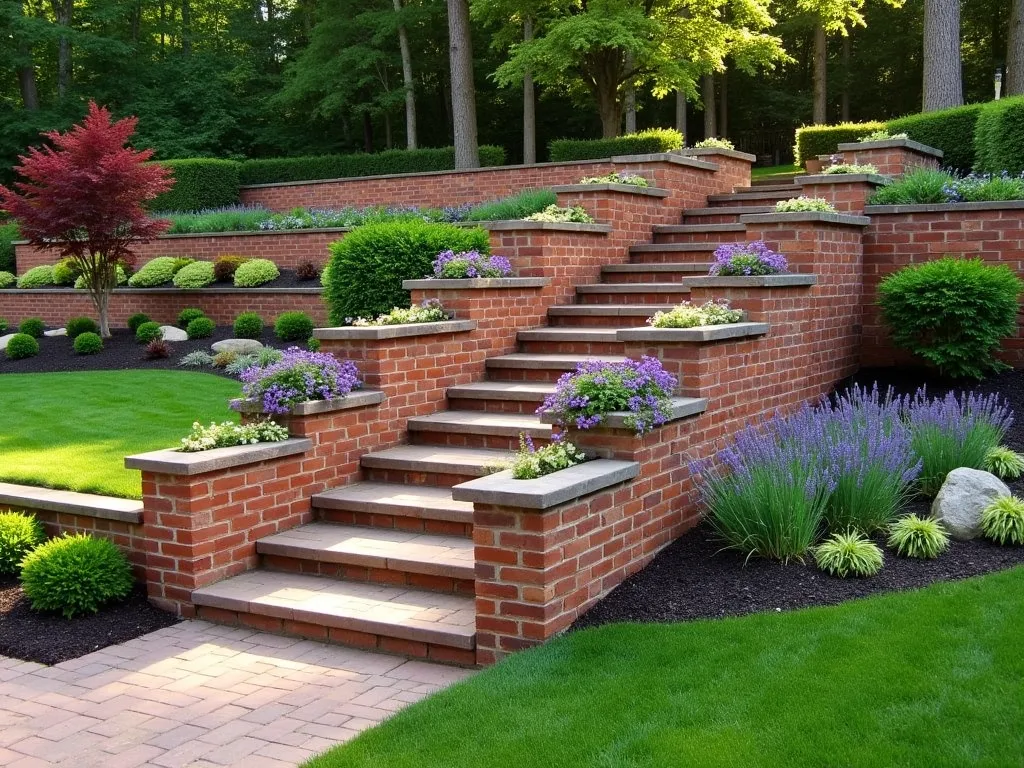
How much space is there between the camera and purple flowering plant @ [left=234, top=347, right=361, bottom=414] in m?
6.01

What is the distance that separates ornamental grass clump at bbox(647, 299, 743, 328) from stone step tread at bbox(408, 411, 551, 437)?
39.7 inches

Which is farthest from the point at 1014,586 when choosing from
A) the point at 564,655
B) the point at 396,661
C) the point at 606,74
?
the point at 606,74

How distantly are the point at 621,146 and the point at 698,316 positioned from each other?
1006 centimetres

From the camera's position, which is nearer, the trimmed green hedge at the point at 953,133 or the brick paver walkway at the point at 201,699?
the brick paver walkway at the point at 201,699

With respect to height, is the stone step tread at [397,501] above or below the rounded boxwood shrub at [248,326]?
below

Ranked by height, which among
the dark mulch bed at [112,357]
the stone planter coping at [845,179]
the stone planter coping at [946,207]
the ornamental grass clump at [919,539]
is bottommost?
the ornamental grass clump at [919,539]

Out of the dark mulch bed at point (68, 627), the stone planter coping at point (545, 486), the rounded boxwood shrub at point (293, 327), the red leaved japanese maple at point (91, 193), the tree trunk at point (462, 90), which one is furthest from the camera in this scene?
the tree trunk at point (462, 90)

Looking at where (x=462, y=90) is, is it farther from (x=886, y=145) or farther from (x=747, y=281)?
(x=747, y=281)

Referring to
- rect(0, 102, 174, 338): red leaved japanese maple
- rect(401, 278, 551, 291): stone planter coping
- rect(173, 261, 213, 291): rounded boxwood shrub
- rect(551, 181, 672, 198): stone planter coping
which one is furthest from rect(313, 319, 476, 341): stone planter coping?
rect(173, 261, 213, 291): rounded boxwood shrub

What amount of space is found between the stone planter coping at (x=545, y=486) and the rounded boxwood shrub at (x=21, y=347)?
11173 millimetres

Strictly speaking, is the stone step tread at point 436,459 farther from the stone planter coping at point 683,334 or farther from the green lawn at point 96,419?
the green lawn at point 96,419

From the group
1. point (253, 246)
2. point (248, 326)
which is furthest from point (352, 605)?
point (253, 246)

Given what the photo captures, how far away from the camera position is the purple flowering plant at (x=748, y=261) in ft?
22.0

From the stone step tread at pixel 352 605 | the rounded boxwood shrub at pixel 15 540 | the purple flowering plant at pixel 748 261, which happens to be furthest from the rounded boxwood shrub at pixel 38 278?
the purple flowering plant at pixel 748 261
